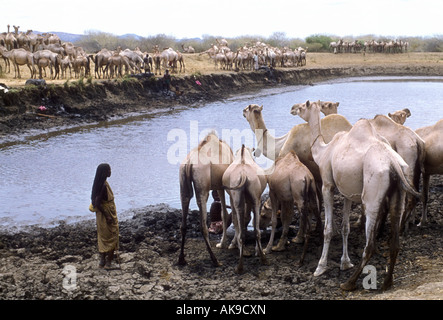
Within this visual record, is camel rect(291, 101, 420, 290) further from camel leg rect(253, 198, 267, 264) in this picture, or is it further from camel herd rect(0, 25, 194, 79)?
camel herd rect(0, 25, 194, 79)

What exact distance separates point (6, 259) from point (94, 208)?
71.1 inches

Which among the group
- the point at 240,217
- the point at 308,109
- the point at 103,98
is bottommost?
the point at 240,217

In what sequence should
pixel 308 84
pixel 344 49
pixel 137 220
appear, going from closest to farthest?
pixel 137 220 < pixel 308 84 < pixel 344 49

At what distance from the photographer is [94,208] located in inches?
289

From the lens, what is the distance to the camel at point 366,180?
6246 mm

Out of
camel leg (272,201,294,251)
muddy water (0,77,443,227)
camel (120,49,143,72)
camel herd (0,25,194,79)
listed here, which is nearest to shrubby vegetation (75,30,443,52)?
camel herd (0,25,194,79)

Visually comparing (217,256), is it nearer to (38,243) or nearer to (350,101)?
(38,243)

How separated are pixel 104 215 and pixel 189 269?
55.9 inches

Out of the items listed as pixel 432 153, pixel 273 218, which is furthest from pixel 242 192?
pixel 432 153

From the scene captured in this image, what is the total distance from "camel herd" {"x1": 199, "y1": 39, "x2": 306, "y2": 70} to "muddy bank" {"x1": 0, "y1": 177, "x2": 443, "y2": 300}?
30.9 m

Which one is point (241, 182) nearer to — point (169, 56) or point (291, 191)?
point (291, 191)

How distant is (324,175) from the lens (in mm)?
7410

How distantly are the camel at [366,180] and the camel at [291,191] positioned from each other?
349 mm

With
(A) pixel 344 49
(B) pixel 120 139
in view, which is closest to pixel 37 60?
(B) pixel 120 139
